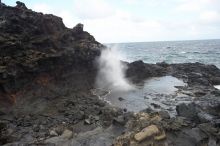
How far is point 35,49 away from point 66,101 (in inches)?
191

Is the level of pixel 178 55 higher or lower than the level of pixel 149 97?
lower

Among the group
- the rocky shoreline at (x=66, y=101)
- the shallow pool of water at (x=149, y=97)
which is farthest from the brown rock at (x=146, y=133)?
the shallow pool of water at (x=149, y=97)

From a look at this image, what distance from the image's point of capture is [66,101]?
21625 millimetres

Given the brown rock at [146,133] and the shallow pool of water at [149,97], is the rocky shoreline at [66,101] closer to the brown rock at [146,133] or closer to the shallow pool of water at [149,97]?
the brown rock at [146,133]

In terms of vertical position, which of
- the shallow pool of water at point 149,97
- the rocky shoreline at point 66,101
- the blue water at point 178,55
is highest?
the rocky shoreline at point 66,101

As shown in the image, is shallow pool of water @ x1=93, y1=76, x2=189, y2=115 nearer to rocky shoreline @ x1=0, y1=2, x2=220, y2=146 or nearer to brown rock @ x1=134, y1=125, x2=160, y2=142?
rocky shoreline @ x1=0, y1=2, x2=220, y2=146

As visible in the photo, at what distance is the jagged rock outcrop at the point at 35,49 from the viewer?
68.1 ft

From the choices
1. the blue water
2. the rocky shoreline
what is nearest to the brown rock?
the rocky shoreline

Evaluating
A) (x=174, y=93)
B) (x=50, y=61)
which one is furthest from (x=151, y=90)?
(x=50, y=61)

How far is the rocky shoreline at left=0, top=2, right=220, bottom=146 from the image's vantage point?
42.8 feet

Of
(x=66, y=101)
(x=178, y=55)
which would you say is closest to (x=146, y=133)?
(x=66, y=101)

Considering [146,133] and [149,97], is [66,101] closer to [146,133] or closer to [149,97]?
[149,97]

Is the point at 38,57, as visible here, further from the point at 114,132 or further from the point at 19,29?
the point at 114,132

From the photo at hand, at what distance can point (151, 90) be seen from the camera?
28.7 metres
